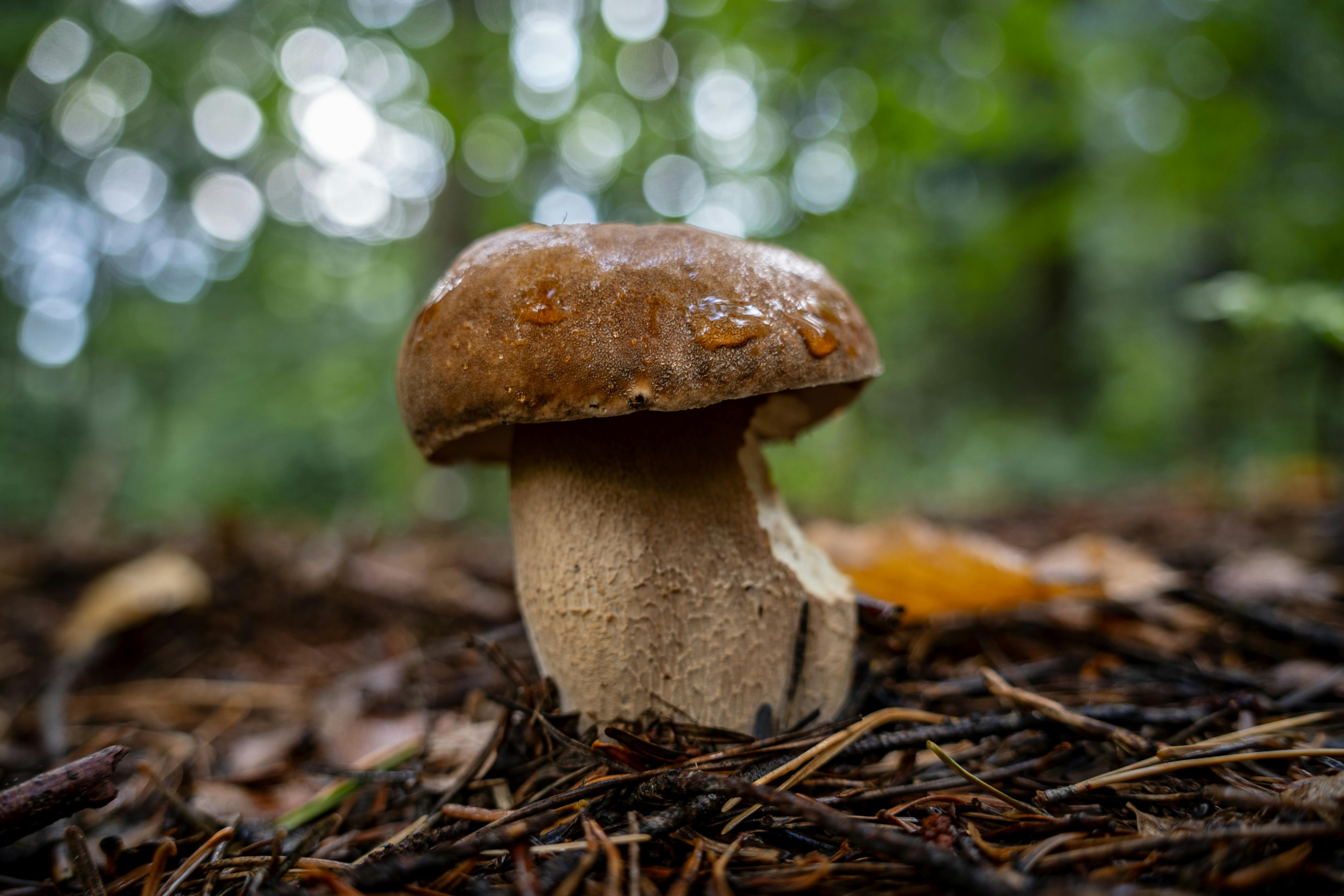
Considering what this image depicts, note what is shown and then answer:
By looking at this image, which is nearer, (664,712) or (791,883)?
(791,883)

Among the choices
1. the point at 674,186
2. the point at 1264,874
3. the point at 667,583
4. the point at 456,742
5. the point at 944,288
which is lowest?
the point at 456,742

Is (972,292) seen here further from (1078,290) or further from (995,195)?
(1078,290)

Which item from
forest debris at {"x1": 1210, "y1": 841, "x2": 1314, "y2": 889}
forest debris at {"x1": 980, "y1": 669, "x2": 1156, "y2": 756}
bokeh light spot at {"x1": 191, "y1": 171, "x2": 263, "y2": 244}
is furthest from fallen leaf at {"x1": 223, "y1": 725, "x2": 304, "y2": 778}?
bokeh light spot at {"x1": 191, "y1": 171, "x2": 263, "y2": 244}

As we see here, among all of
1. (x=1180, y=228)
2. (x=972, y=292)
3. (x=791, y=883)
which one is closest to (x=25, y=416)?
(x=972, y=292)

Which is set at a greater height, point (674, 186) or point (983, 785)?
point (674, 186)

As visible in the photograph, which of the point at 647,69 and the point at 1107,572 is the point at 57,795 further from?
the point at 647,69

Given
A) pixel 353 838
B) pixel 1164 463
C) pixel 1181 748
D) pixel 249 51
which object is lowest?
pixel 1164 463

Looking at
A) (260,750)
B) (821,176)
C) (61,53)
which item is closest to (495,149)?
(821,176)
